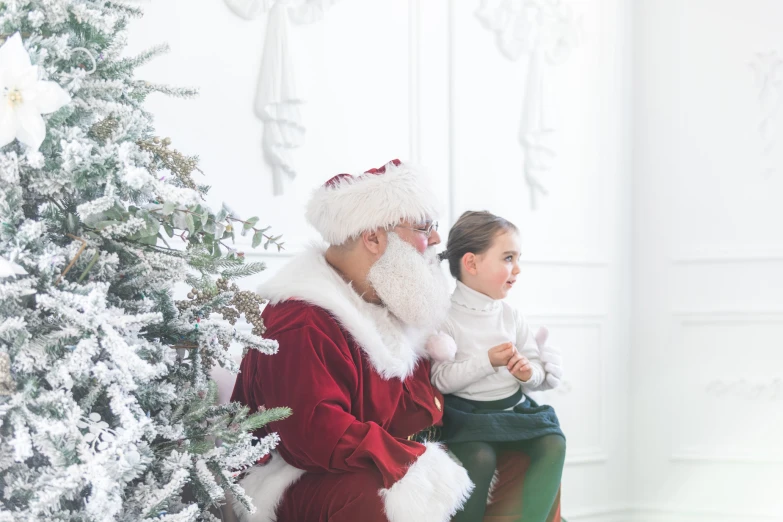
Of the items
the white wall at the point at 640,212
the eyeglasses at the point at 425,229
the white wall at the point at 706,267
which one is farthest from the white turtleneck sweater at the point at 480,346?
the white wall at the point at 706,267

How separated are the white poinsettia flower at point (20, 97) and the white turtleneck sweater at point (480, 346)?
126 cm

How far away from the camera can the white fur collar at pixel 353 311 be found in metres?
1.88

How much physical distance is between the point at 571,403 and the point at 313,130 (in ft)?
5.93

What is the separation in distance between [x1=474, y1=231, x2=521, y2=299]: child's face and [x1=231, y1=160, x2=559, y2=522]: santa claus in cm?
19

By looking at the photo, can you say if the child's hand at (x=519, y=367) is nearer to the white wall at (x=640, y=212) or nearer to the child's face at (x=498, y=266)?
the child's face at (x=498, y=266)

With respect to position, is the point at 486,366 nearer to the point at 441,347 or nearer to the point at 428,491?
the point at 441,347

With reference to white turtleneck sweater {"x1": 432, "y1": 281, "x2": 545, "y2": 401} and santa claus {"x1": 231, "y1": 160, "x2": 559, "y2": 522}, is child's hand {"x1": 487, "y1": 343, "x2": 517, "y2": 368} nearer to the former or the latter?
white turtleneck sweater {"x1": 432, "y1": 281, "x2": 545, "y2": 401}

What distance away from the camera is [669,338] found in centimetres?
372

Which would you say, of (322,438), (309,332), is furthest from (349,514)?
(309,332)

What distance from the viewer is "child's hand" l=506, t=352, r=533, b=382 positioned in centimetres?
204

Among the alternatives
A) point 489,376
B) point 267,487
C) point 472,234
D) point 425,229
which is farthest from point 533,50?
point 267,487

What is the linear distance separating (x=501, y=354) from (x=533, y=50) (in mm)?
1980

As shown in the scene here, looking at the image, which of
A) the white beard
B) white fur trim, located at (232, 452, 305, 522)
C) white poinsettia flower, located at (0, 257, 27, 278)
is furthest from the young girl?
white poinsettia flower, located at (0, 257, 27, 278)

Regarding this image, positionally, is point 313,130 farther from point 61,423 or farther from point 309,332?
point 61,423
